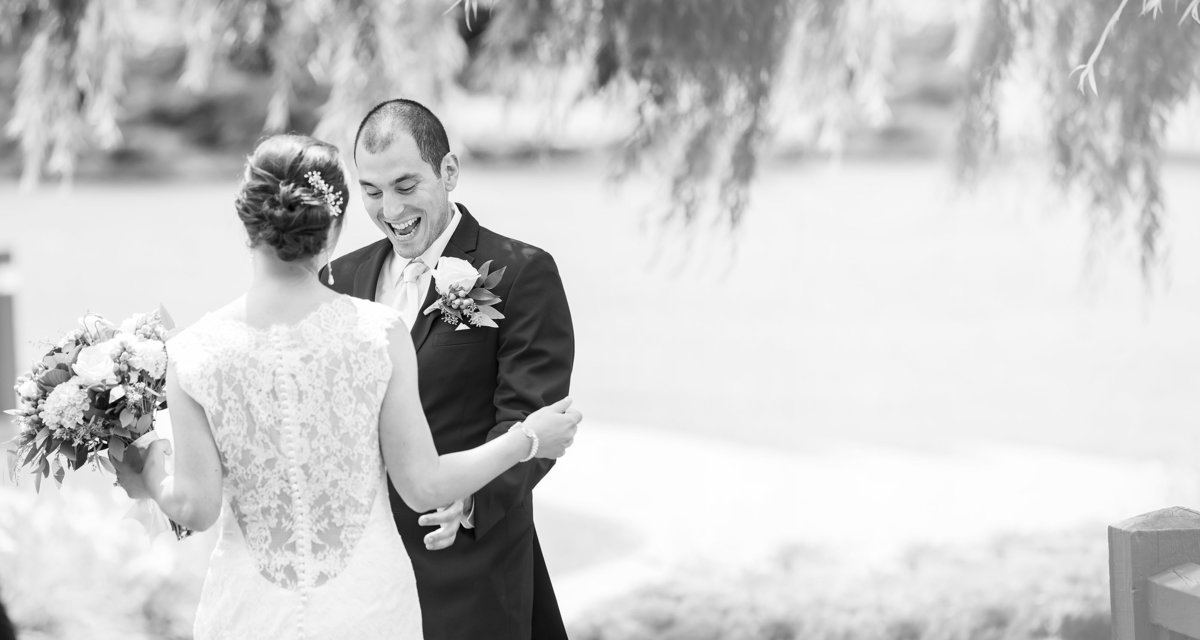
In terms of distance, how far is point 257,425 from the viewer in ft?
7.77

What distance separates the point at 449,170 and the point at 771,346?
12121 mm

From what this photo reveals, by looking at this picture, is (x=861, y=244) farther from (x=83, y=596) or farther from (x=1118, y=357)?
(x=83, y=596)

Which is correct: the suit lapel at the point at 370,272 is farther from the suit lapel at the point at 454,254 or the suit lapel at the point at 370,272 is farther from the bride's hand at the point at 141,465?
the bride's hand at the point at 141,465

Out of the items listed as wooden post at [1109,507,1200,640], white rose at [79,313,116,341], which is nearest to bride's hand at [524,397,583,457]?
white rose at [79,313,116,341]

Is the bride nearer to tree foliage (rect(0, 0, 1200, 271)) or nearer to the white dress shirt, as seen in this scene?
the white dress shirt

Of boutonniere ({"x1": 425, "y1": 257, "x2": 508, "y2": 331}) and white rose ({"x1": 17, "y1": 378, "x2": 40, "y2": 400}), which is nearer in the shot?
white rose ({"x1": 17, "y1": 378, "x2": 40, "y2": 400})

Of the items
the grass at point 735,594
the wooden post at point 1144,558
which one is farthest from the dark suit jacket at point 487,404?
the grass at point 735,594

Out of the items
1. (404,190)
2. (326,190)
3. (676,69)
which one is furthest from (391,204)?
(676,69)

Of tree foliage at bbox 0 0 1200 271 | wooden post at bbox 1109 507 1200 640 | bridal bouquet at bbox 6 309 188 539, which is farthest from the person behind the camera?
tree foliage at bbox 0 0 1200 271

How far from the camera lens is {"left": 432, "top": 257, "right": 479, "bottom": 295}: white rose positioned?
9.87 ft

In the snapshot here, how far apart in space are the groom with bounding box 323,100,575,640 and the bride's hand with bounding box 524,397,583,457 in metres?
0.22

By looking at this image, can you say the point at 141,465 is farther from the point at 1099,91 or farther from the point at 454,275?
the point at 1099,91

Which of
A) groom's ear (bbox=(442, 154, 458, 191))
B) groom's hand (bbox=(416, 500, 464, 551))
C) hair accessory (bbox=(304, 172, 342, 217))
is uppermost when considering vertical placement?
groom's ear (bbox=(442, 154, 458, 191))

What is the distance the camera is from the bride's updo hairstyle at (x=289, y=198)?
2.38 meters
